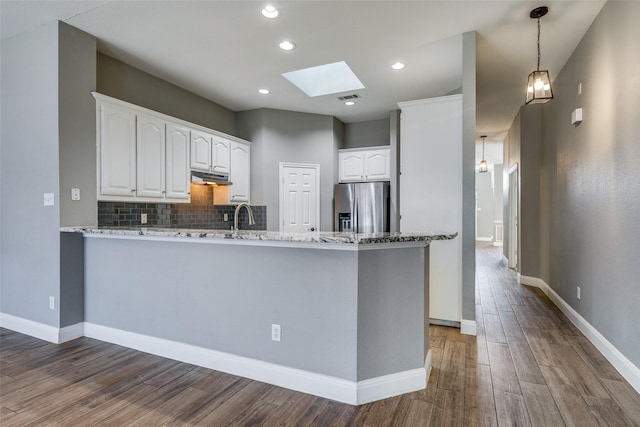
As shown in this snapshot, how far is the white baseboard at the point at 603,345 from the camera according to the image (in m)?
2.23

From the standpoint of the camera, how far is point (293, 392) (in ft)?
7.02

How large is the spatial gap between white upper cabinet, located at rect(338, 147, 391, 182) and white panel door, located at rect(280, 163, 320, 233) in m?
0.52

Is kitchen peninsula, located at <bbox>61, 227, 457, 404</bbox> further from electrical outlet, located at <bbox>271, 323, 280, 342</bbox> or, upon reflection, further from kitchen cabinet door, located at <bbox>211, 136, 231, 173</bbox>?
kitchen cabinet door, located at <bbox>211, 136, 231, 173</bbox>

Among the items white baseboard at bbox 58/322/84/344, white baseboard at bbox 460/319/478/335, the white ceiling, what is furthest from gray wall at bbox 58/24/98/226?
white baseboard at bbox 460/319/478/335

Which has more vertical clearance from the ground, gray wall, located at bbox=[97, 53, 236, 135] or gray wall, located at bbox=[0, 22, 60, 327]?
gray wall, located at bbox=[97, 53, 236, 135]

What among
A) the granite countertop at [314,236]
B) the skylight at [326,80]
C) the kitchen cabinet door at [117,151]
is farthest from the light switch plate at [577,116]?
the kitchen cabinet door at [117,151]

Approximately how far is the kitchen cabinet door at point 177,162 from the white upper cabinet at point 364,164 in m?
2.72

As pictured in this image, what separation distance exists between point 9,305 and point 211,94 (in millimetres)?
3353

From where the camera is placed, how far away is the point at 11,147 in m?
3.21

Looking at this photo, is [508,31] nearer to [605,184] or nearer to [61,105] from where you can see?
[605,184]

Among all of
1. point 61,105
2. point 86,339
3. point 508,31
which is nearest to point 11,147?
point 61,105

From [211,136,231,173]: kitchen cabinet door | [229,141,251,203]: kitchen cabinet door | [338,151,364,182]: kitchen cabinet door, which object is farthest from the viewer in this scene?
[338,151,364,182]: kitchen cabinet door

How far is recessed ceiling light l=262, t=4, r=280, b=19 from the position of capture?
8.92ft

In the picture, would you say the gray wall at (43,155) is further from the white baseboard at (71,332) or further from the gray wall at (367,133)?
the gray wall at (367,133)
